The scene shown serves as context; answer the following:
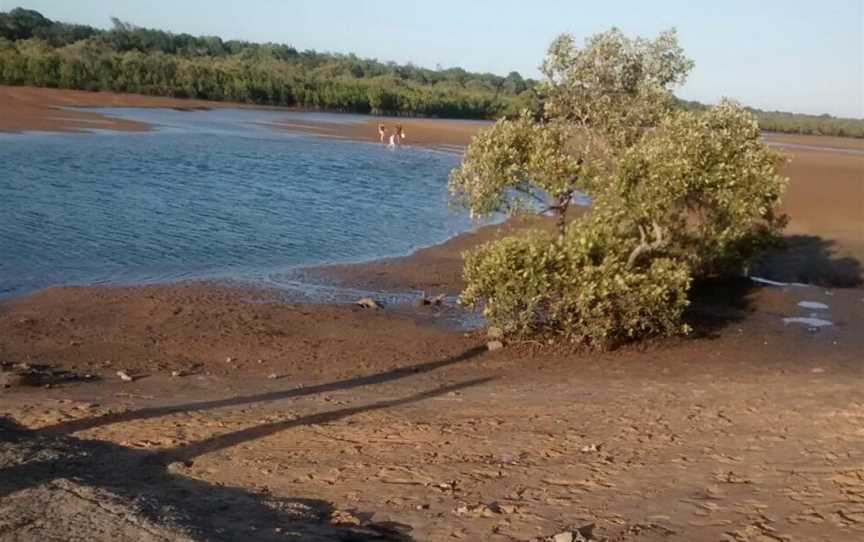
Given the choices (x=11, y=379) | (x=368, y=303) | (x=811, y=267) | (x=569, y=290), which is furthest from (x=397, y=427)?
(x=811, y=267)

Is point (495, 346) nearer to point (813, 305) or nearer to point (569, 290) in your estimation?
point (569, 290)

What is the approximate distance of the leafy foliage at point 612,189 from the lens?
49.5 feet

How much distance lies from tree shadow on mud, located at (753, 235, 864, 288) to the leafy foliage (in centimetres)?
556

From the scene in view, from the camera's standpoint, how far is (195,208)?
28438mm

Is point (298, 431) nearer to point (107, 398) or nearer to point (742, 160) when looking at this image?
point (107, 398)

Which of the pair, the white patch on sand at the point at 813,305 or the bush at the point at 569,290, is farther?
the white patch on sand at the point at 813,305

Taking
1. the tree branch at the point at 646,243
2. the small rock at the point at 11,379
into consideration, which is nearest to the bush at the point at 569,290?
the tree branch at the point at 646,243

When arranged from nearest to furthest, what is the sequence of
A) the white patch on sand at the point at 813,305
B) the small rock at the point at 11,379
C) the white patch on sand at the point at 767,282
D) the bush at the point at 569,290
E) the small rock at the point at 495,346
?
the small rock at the point at 11,379, the bush at the point at 569,290, the small rock at the point at 495,346, the white patch on sand at the point at 813,305, the white patch on sand at the point at 767,282

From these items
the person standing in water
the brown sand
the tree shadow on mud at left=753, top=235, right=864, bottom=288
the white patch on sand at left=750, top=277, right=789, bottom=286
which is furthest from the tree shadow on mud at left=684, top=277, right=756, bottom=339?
the person standing in water

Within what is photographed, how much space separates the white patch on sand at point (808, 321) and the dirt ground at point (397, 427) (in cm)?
21

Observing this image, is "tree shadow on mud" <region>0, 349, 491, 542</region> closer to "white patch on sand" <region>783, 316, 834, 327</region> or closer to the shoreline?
the shoreline

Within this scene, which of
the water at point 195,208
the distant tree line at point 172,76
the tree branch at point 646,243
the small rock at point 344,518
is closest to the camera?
the small rock at point 344,518

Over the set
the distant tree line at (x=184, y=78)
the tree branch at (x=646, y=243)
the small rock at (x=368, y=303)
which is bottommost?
the small rock at (x=368, y=303)

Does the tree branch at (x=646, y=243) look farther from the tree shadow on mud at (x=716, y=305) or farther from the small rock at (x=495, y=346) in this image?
the small rock at (x=495, y=346)
